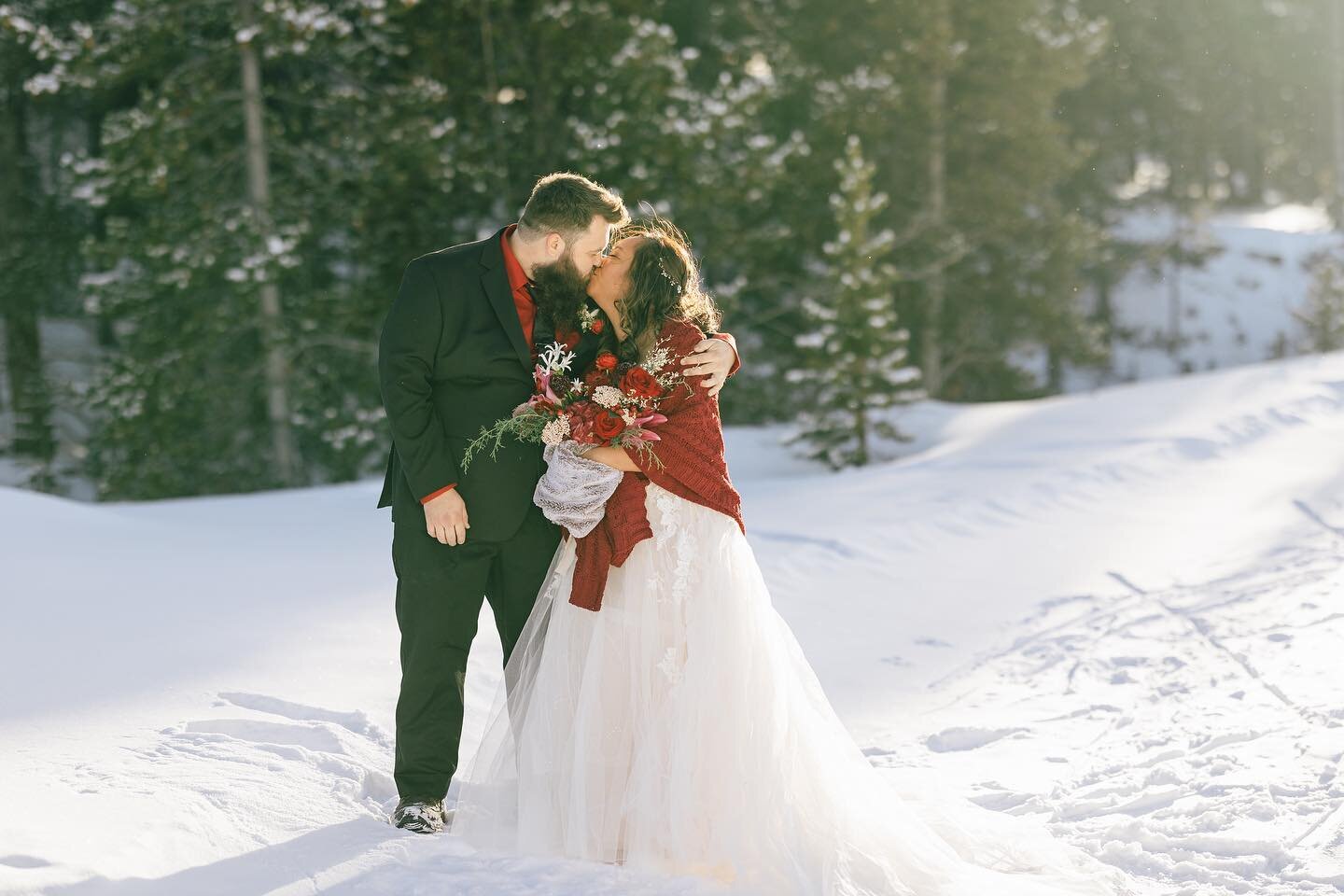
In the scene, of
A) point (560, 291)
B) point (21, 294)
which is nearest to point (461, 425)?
point (560, 291)

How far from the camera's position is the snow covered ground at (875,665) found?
3.67 m

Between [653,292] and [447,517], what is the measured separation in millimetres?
932

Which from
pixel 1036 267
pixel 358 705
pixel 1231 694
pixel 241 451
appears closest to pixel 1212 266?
pixel 1036 267

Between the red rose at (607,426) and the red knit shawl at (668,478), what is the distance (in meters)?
0.20

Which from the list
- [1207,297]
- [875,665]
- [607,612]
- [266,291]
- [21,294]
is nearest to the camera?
[607,612]

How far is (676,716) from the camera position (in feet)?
12.2

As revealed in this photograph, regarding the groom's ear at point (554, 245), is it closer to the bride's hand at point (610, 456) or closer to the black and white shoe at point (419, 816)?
the bride's hand at point (610, 456)

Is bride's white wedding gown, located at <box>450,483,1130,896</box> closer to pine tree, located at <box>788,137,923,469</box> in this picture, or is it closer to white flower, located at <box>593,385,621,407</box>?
white flower, located at <box>593,385,621,407</box>

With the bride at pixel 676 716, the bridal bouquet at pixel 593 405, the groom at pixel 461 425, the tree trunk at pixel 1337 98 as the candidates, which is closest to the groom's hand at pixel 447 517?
the groom at pixel 461 425

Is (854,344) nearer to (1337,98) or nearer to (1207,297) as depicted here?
(1207,297)

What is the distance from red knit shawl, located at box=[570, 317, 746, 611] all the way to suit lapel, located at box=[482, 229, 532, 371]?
435 mm

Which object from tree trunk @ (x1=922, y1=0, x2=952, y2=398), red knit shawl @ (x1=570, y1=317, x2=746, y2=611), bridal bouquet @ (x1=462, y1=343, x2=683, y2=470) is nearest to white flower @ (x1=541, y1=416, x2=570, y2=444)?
bridal bouquet @ (x1=462, y1=343, x2=683, y2=470)

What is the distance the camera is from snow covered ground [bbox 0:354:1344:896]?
3.67m

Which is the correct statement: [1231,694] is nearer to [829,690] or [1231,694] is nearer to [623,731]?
[829,690]
